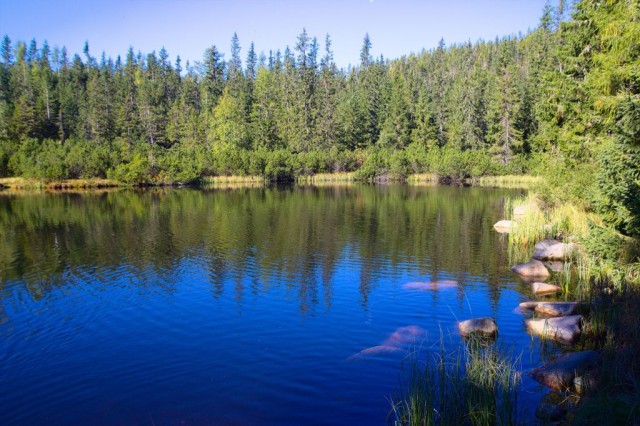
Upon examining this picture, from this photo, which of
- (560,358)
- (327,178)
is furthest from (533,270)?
(327,178)

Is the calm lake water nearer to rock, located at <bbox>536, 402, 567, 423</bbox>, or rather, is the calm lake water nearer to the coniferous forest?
rock, located at <bbox>536, 402, 567, 423</bbox>

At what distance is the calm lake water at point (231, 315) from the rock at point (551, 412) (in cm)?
90

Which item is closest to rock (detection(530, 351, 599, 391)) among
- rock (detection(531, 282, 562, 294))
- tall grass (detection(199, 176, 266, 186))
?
rock (detection(531, 282, 562, 294))

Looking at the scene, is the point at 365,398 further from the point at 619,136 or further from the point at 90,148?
the point at 90,148

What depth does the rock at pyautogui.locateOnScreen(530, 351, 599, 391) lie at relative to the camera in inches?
352

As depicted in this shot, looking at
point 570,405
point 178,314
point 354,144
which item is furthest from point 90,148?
point 570,405

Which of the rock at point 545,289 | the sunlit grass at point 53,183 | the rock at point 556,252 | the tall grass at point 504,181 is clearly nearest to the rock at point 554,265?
→ the rock at point 556,252

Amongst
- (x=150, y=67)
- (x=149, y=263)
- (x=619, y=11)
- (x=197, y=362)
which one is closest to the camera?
(x=197, y=362)

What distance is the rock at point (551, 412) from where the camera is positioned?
759 cm

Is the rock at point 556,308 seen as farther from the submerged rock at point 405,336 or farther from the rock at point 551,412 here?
the rock at point 551,412

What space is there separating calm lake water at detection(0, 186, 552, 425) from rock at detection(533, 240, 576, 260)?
1487 millimetres

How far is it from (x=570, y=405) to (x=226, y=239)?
68.9ft

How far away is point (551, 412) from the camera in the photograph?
7.84 metres

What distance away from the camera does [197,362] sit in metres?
11.0
